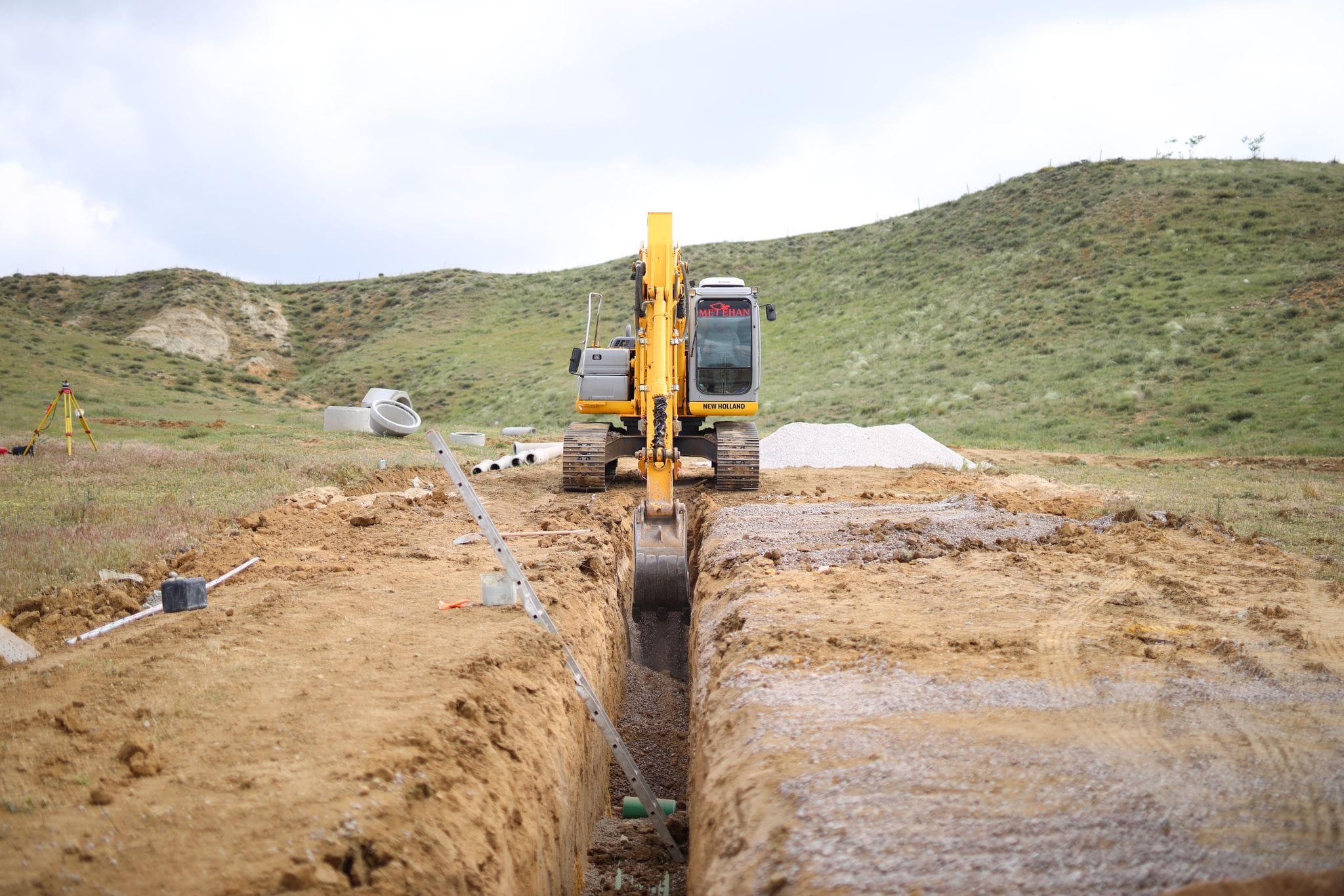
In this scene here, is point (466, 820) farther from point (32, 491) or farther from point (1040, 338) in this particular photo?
point (1040, 338)

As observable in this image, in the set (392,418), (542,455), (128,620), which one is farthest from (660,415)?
(392,418)

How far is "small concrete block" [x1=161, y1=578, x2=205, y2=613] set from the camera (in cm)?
680

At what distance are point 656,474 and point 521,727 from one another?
5593 millimetres

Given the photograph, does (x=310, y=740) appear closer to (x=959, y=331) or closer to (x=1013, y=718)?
(x=1013, y=718)

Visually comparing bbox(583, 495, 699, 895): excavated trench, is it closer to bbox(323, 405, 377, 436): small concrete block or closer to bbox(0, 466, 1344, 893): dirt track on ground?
bbox(0, 466, 1344, 893): dirt track on ground

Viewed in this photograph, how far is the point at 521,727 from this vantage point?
5.18 m

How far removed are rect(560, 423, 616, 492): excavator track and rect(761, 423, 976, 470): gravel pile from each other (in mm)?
5813

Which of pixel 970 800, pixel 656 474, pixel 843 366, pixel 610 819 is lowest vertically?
pixel 610 819

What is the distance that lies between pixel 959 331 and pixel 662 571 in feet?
95.4

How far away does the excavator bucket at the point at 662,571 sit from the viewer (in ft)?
31.3

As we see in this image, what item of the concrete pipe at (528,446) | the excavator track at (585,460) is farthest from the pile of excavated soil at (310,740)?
the concrete pipe at (528,446)

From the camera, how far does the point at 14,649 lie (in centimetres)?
Answer: 590

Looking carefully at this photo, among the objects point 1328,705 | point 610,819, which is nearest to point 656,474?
point 610,819

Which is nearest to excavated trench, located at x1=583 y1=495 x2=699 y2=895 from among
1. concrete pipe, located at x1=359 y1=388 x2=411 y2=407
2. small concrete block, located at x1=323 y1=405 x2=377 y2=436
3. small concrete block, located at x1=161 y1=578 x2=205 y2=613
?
small concrete block, located at x1=161 y1=578 x2=205 y2=613
